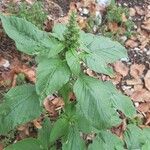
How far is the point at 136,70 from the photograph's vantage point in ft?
13.3

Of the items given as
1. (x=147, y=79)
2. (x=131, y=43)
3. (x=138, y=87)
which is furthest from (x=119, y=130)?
(x=131, y=43)

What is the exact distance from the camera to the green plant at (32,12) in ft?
12.5

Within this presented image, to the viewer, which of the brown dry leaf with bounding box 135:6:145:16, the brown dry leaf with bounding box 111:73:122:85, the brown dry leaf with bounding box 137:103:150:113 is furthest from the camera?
the brown dry leaf with bounding box 135:6:145:16

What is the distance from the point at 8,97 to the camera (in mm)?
2391

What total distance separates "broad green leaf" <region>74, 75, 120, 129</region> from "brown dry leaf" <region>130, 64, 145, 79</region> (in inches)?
72.8

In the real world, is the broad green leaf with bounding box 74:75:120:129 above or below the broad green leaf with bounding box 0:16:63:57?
below

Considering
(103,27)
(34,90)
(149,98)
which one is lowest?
(149,98)

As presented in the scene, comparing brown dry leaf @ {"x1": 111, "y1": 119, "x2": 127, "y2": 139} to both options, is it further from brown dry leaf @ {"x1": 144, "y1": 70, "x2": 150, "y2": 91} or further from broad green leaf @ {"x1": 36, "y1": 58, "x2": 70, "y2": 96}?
broad green leaf @ {"x1": 36, "y1": 58, "x2": 70, "y2": 96}

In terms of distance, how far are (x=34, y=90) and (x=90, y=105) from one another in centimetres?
38

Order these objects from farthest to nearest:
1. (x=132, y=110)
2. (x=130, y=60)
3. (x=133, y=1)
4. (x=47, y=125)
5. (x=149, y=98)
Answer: (x=133, y=1) → (x=130, y=60) → (x=149, y=98) → (x=47, y=125) → (x=132, y=110)

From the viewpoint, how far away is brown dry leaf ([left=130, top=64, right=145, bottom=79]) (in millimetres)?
4027

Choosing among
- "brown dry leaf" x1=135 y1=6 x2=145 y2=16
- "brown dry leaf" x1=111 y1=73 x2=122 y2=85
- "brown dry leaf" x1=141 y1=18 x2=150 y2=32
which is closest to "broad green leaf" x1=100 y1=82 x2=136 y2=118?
"brown dry leaf" x1=111 y1=73 x2=122 y2=85

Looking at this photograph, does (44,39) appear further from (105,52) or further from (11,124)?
(11,124)

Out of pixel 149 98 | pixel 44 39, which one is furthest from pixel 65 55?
pixel 149 98
